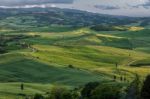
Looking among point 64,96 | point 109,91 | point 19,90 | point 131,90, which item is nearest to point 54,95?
point 64,96

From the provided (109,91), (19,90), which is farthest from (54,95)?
(19,90)

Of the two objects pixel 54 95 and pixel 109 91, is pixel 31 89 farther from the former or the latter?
pixel 109 91

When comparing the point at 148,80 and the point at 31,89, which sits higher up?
the point at 148,80

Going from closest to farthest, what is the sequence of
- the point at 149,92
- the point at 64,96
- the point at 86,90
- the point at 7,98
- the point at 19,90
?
the point at 149,92, the point at 64,96, the point at 86,90, the point at 7,98, the point at 19,90

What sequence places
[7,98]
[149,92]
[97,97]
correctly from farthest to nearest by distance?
[7,98], [97,97], [149,92]

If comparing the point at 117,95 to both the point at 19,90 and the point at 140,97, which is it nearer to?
the point at 140,97

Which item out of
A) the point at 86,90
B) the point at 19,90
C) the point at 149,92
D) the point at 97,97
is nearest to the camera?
the point at 149,92

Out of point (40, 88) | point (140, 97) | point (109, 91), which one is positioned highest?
point (140, 97)

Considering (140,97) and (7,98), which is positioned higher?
(140,97)

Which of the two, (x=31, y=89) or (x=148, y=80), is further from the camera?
(x=31, y=89)
